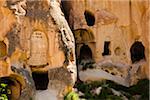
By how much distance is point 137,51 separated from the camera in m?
25.9

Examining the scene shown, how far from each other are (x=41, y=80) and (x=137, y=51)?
7280mm

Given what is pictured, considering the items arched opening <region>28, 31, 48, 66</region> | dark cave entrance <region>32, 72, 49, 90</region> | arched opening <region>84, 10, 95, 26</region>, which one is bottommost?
dark cave entrance <region>32, 72, 49, 90</region>

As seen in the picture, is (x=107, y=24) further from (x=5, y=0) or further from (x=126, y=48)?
(x=5, y=0)

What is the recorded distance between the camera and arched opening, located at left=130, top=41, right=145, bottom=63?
83.9 ft

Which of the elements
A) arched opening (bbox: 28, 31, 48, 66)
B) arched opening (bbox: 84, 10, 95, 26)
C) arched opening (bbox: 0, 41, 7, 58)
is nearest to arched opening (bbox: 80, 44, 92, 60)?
arched opening (bbox: 84, 10, 95, 26)

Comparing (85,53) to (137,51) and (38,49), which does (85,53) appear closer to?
(137,51)

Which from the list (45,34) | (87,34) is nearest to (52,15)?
(45,34)

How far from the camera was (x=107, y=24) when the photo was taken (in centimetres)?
2470

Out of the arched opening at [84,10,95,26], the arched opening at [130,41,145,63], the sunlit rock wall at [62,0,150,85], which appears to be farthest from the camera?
the arched opening at [130,41,145,63]

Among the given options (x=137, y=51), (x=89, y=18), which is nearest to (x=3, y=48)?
(x=89, y=18)

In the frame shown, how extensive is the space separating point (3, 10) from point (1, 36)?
105cm

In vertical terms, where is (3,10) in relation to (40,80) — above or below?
above

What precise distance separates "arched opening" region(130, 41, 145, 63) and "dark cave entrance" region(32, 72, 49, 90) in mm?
6593

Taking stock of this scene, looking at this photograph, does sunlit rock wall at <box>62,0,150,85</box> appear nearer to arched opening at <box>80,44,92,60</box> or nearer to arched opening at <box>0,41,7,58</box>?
arched opening at <box>80,44,92,60</box>
